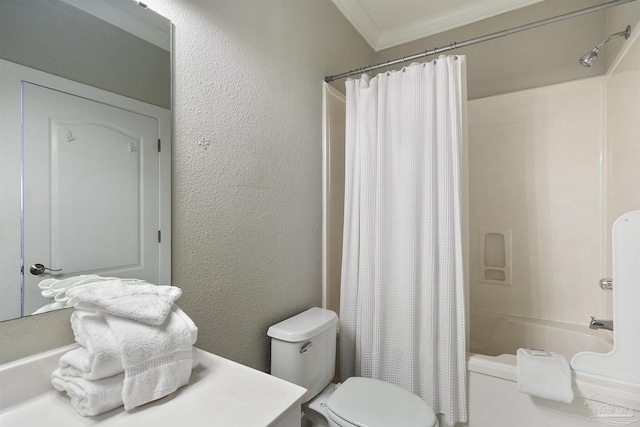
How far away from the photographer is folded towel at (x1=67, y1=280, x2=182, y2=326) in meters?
0.72

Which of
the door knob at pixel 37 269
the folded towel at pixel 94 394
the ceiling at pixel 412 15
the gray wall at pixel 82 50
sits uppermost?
the ceiling at pixel 412 15

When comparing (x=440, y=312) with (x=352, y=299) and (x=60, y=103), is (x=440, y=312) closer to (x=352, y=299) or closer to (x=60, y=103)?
(x=352, y=299)

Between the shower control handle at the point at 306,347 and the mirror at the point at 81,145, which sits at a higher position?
the mirror at the point at 81,145

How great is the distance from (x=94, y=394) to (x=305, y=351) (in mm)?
859

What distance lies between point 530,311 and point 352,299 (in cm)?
139

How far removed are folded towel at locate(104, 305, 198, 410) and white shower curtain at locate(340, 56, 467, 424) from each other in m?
1.07

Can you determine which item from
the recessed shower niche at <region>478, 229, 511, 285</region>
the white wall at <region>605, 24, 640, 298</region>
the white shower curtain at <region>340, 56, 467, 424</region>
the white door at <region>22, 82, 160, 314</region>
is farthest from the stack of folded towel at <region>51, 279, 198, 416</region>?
the recessed shower niche at <region>478, 229, 511, 285</region>

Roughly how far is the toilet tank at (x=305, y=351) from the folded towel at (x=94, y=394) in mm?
725

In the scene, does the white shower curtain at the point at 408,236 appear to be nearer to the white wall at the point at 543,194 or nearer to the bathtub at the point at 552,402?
the bathtub at the point at 552,402

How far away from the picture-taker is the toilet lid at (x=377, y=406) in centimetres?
114

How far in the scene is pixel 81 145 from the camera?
2.70 ft

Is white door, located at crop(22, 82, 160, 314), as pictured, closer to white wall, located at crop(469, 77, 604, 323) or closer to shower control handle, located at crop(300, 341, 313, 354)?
shower control handle, located at crop(300, 341, 313, 354)

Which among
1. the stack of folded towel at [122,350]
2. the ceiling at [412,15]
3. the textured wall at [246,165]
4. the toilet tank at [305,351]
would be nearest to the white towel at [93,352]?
the stack of folded towel at [122,350]

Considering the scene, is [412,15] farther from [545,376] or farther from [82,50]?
[545,376]
